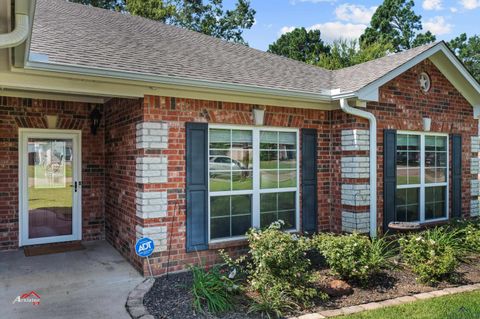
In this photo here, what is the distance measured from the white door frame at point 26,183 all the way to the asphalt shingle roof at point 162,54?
189 centimetres

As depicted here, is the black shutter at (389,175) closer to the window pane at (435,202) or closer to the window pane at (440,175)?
the window pane at (435,202)

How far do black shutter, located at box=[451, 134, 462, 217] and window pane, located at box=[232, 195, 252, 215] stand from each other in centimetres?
497

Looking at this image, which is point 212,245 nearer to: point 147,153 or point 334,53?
point 147,153

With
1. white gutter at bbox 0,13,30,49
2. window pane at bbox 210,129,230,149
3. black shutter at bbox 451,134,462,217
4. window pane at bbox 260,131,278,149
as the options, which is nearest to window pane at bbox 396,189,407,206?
black shutter at bbox 451,134,462,217

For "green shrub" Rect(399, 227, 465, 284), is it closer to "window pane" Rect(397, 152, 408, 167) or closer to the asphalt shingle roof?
"window pane" Rect(397, 152, 408, 167)

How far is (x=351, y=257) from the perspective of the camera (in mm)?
5215

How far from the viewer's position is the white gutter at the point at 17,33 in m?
3.20

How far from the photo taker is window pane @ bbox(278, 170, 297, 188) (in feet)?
22.3

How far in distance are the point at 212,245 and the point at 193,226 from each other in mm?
460

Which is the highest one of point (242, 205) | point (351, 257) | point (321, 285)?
point (242, 205)

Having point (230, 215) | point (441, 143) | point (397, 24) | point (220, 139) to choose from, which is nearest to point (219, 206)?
point (230, 215)

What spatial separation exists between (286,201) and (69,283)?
368 centimetres

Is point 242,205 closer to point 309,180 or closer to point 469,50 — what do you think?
point 309,180

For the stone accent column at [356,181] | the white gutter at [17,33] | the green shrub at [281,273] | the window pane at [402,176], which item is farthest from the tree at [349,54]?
the white gutter at [17,33]
